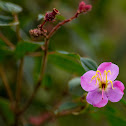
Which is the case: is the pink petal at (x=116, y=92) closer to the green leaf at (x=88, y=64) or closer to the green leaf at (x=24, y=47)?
the green leaf at (x=88, y=64)

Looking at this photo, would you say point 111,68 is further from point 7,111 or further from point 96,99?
point 7,111

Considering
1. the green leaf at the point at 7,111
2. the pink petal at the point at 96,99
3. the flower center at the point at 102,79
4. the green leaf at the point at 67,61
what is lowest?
the green leaf at the point at 7,111

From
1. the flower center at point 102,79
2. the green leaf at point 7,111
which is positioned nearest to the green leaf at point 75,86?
the flower center at point 102,79

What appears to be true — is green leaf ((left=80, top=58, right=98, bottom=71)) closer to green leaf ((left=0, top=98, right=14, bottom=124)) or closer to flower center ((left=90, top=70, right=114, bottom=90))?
flower center ((left=90, top=70, right=114, bottom=90))

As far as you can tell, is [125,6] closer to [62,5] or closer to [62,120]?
[62,5]

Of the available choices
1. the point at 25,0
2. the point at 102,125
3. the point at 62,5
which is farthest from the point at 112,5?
the point at 102,125

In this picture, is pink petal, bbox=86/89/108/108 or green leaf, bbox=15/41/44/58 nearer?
pink petal, bbox=86/89/108/108

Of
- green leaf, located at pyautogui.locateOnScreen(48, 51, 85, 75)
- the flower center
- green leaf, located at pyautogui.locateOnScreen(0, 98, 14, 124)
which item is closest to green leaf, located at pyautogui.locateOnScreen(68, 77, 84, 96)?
green leaf, located at pyautogui.locateOnScreen(48, 51, 85, 75)
